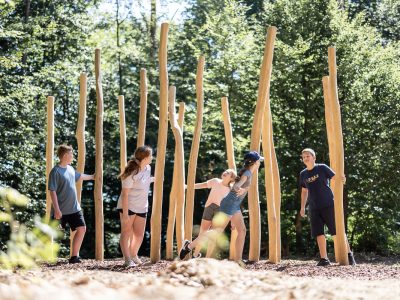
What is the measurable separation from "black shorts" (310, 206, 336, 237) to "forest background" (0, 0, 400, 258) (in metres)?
7.37

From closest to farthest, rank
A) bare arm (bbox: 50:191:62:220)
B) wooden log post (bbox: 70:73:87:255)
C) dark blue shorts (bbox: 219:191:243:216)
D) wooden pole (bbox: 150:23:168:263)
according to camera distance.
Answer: dark blue shorts (bbox: 219:191:243:216)
bare arm (bbox: 50:191:62:220)
wooden pole (bbox: 150:23:168:263)
wooden log post (bbox: 70:73:87:255)

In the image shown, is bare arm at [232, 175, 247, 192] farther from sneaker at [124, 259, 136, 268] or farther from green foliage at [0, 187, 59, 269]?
green foliage at [0, 187, 59, 269]

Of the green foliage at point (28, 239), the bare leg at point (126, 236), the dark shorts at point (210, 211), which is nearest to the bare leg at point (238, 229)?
the dark shorts at point (210, 211)

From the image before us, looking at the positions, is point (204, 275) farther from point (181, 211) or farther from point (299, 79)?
point (299, 79)

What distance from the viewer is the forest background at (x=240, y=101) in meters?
17.2

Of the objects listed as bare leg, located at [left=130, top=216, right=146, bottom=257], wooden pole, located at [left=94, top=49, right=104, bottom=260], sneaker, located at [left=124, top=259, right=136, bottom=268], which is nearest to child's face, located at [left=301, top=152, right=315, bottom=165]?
bare leg, located at [left=130, top=216, right=146, bottom=257]

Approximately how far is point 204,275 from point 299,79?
12.9 meters

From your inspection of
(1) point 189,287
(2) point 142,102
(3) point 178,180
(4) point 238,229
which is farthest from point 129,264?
(1) point 189,287

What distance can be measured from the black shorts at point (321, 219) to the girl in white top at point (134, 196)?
2050mm

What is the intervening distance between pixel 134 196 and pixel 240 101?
10805mm

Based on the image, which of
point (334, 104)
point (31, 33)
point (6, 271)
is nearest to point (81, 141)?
point (334, 104)

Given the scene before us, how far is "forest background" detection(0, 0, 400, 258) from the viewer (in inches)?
679

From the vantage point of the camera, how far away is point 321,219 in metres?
8.78

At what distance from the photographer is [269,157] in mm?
8961
